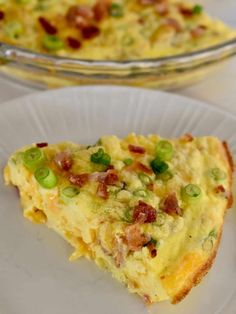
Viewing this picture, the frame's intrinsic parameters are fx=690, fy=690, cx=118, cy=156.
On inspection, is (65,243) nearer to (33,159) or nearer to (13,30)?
(33,159)

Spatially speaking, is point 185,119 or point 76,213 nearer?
point 76,213

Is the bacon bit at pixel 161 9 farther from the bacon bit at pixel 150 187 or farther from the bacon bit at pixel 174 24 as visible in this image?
the bacon bit at pixel 150 187

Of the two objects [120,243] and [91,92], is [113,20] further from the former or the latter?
[120,243]

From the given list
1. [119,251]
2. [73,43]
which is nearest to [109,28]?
[73,43]

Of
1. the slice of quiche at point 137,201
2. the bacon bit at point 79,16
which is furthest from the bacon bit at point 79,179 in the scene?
the bacon bit at point 79,16

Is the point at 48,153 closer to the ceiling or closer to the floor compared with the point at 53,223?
closer to the ceiling

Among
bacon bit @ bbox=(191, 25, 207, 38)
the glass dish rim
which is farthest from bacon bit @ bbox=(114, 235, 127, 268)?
bacon bit @ bbox=(191, 25, 207, 38)

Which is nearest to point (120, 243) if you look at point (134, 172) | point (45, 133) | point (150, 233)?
point (150, 233)
